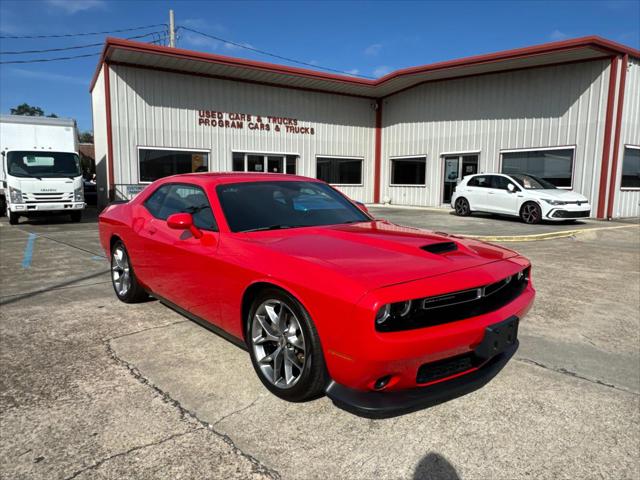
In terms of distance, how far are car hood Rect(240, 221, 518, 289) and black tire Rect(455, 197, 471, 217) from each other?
12.3 m

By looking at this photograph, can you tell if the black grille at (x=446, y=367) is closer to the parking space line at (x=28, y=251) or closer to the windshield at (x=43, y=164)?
the parking space line at (x=28, y=251)

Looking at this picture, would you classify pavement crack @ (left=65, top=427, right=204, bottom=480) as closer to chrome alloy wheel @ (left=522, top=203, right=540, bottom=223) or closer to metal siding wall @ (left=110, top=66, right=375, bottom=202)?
chrome alloy wheel @ (left=522, top=203, right=540, bottom=223)

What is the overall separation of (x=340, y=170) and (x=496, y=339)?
19.4 meters

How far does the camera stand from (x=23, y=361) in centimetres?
338

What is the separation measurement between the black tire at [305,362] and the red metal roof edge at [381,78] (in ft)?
46.6

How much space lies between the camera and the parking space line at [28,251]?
7320mm

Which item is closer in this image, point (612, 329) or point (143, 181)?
point (612, 329)

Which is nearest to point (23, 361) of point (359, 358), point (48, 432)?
point (48, 432)

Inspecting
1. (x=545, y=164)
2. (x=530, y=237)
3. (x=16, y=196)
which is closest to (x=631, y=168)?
(x=545, y=164)

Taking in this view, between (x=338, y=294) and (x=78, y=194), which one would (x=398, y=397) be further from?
(x=78, y=194)

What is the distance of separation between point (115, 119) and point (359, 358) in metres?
16.4

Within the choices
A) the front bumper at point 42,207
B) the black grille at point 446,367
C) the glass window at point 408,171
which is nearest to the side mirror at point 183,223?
the black grille at point 446,367

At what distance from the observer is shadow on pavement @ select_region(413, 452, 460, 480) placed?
84.9 inches

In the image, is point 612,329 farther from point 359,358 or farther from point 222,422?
point 222,422
